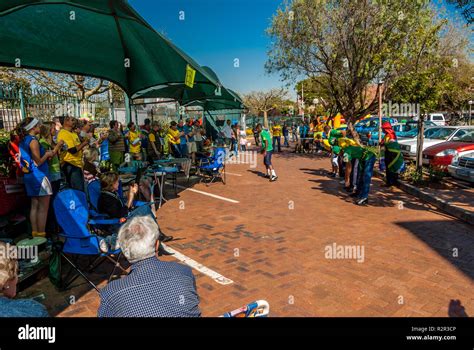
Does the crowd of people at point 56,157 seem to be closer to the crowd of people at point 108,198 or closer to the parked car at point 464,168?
the crowd of people at point 108,198

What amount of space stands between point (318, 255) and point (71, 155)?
16.0 feet

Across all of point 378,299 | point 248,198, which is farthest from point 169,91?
point 378,299

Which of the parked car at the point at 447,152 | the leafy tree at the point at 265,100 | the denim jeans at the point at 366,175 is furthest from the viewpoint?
the leafy tree at the point at 265,100

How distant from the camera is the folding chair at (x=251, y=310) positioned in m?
2.46

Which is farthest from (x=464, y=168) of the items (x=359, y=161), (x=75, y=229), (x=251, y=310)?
(x=75, y=229)

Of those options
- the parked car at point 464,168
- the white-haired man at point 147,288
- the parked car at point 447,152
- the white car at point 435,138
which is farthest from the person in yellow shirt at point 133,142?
the white car at point 435,138

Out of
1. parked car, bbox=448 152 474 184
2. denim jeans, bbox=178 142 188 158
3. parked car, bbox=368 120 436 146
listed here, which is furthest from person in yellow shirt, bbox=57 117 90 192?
parked car, bbox=368 120 436 146

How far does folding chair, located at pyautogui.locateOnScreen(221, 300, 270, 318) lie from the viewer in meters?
2.46

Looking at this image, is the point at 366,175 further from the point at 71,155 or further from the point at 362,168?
the point at 71,155

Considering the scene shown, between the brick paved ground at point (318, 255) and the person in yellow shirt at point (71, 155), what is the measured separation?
1821 millimetres

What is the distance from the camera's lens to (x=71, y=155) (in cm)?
654

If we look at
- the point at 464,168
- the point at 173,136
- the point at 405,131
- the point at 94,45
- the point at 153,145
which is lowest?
the point at 464,168
